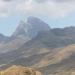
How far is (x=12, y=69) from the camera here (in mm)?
93000

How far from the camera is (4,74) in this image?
90.9 meters

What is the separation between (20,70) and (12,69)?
323cm

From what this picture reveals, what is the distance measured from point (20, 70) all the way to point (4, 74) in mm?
6131

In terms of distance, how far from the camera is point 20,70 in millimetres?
92125

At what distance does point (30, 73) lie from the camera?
3659 inches

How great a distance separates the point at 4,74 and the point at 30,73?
32.2ft

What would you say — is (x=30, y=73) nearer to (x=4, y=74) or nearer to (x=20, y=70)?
(x=20, y=70)

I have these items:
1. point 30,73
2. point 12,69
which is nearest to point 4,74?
point 12,69

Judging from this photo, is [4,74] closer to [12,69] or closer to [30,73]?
[12,69]

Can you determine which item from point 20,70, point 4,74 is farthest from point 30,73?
point 4,74

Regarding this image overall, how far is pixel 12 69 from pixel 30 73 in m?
7.01
